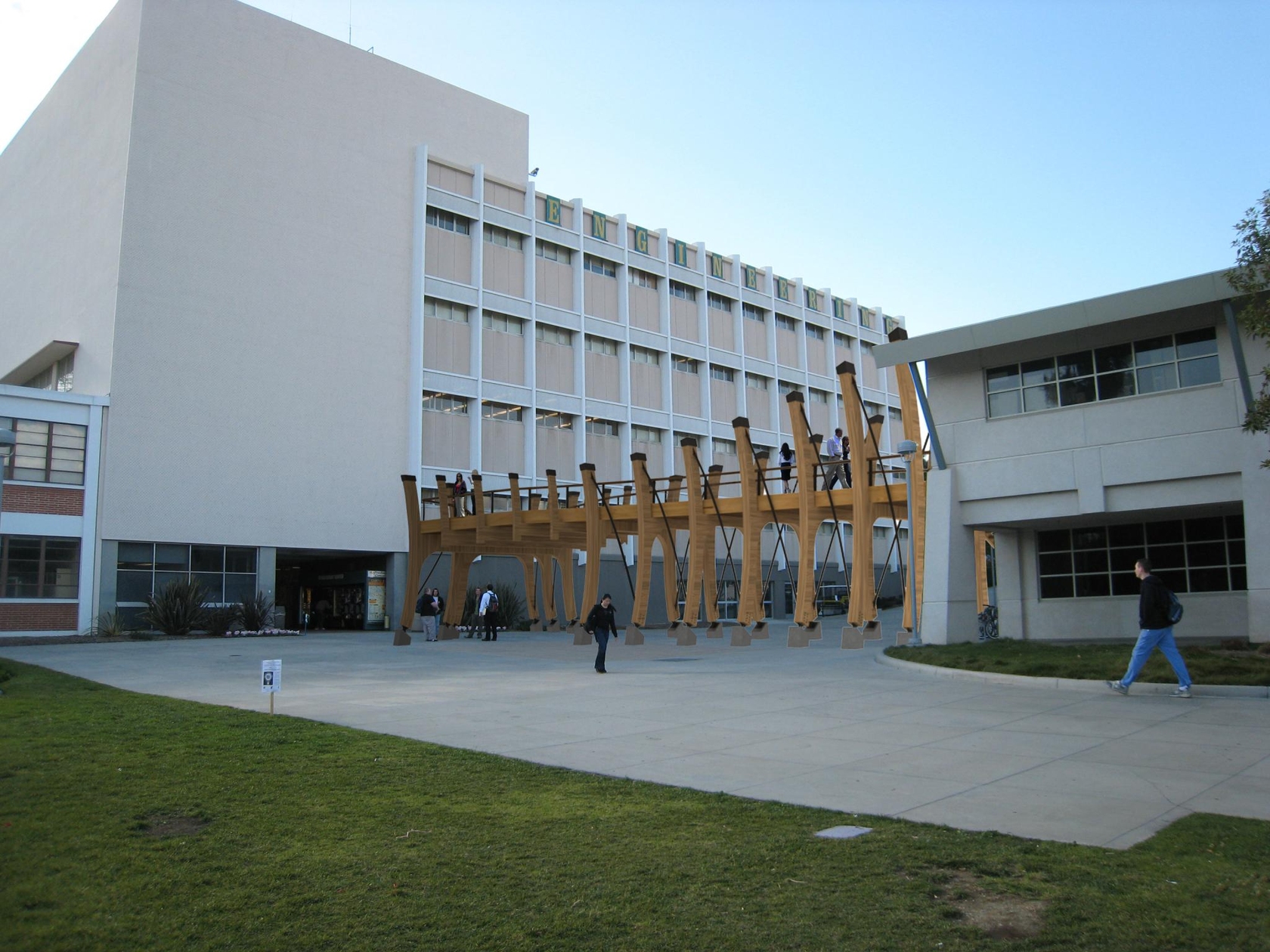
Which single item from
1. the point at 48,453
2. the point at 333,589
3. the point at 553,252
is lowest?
the point at 333,589

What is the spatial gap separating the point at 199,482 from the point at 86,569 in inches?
196

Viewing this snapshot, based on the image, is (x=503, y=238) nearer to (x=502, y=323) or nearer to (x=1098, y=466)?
(x=502, y=323)

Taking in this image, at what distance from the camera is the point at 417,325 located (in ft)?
145

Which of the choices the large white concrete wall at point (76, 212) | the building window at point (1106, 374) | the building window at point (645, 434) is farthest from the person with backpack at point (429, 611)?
the building window at point (645, 434)

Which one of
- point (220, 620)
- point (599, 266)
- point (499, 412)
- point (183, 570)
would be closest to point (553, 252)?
point (599, 266)

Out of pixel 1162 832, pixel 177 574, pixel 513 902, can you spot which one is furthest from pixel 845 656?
pixel 177 574

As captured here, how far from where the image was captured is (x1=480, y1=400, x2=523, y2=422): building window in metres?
46.1

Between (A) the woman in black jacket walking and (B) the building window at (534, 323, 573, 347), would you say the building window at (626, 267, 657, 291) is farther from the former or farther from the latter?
(A) the woman in black jacket walking

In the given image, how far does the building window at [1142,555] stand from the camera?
20.8 m

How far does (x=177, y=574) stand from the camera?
122ft

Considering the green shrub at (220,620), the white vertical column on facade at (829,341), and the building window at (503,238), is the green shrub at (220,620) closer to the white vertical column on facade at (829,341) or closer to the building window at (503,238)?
the building window at (503,238)

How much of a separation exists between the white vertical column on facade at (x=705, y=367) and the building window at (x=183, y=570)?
81.2 ft

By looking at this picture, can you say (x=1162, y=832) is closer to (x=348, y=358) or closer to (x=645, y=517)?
(x=645, y=517)

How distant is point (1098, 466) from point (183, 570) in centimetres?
3152
